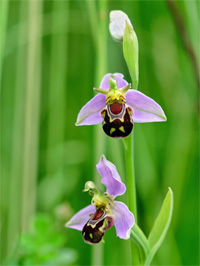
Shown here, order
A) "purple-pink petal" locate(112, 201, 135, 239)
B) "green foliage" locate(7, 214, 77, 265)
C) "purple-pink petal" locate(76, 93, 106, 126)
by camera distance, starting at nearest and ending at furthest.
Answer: "purple-pink petal" locate(112, 201, 135, 239), "purple-pink petal" locate(76, 93, 106, 126), "green foliage" locate(7, 214, 77, 265)

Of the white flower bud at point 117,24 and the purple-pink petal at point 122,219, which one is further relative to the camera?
the white flower bud at point 117,24

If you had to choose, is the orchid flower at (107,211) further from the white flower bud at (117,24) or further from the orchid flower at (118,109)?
the white flower bud at (117,24)

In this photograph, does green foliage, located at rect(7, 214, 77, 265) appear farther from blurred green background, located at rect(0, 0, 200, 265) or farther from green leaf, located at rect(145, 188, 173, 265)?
green leaf, located at rect(145, 188, 173, 265)

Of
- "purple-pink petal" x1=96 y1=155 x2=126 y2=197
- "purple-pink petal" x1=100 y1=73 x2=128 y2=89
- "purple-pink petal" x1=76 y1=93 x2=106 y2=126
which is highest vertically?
"purple-pink petal" x1=100 y1=73 x2=128 y2=89

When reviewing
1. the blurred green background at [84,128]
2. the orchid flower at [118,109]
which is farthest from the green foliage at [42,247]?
the orchid flower at [118,109]

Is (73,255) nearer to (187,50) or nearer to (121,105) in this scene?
(121,105)

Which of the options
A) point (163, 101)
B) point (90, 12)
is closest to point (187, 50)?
point (90, 12)

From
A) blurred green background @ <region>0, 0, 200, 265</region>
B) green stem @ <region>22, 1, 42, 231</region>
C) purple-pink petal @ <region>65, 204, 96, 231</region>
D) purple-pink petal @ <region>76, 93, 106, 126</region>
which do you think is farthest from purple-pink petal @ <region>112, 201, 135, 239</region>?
green stem @ <region>22, 1, 42, 231</region>
